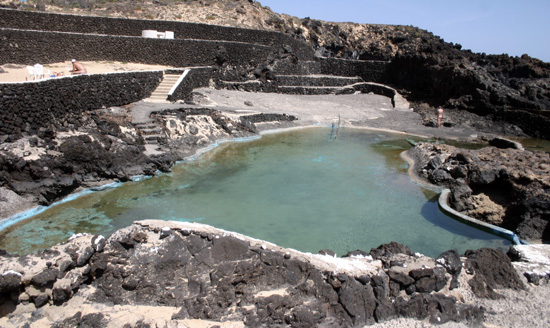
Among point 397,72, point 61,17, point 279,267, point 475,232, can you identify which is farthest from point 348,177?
point 397,72

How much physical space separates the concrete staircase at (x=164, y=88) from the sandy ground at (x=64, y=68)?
183 cm

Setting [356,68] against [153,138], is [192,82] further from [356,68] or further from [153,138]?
[356,68]

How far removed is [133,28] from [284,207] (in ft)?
64.4

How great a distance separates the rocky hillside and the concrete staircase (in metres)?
11.0

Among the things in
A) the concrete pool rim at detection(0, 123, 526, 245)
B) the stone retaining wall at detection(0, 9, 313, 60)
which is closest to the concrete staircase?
the stone retaining wall at detection(0, 9, 313, 60)

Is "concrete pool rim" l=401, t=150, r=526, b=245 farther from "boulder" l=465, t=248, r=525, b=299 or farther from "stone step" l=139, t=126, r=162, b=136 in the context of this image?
"stone step" l=139, t=126, r=162, b=136

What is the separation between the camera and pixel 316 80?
30.9 m

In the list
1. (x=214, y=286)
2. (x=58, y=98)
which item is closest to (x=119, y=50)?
(x=58, y=98)

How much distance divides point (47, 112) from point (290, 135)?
1060 cm

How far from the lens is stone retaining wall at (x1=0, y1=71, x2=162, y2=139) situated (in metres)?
11.9

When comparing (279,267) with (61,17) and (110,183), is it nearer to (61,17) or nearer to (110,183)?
(110,183)

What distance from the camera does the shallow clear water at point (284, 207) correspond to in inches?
374

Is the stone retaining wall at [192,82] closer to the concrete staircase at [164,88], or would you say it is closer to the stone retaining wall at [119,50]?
the concrete staircase at [164,88]

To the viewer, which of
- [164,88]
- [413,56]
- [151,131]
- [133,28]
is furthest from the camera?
[413,56]
